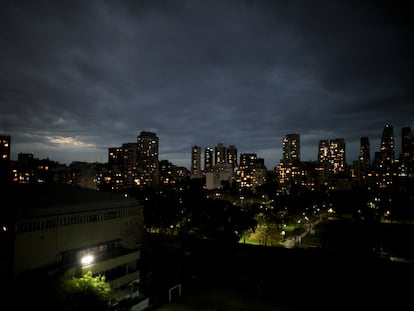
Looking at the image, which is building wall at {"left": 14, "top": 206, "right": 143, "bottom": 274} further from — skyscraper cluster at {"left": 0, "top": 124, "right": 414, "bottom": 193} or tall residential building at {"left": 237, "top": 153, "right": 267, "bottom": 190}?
tall residential building at {"left": 237, "top": 153, "right": 267, "bottom": 190}

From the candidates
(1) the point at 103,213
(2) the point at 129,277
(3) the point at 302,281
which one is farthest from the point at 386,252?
(1) the point at 103,213

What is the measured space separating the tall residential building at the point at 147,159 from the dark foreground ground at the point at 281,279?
97.9 m

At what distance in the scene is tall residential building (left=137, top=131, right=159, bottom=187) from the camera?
141m

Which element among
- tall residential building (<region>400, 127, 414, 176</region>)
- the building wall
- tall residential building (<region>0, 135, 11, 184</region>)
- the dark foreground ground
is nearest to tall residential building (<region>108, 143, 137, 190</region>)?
tall residential building (<region>0, 135, 11, 184</region>)

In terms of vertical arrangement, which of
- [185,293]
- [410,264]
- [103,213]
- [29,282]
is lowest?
[185,293]

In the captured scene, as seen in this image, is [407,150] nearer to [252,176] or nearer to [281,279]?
[252,176]

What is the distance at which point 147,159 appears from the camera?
160000mm

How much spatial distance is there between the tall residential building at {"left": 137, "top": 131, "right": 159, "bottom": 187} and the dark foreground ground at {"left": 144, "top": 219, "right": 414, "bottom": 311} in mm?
97926

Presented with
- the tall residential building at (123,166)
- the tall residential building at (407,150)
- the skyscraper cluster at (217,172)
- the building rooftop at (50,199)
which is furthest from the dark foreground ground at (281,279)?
the tall residential building at (407,150)

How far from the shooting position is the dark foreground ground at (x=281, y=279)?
22156mm

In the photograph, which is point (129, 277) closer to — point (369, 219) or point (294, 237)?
point (294, 237)

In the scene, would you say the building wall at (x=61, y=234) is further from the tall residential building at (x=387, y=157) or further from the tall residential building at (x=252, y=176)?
the tall residential building at (x=387, y=157)

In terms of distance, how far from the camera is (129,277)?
77.3 feet

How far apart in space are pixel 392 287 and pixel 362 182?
5667 inches
